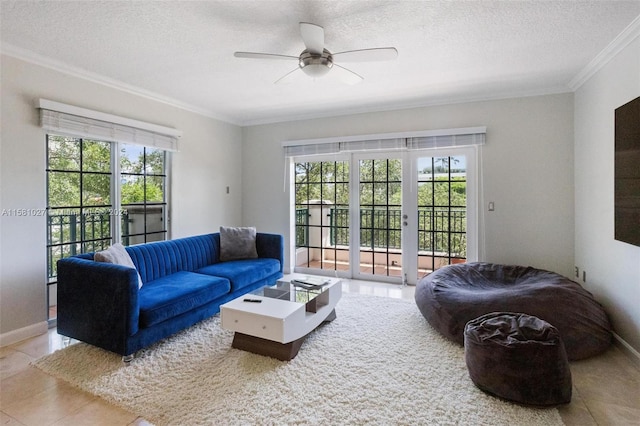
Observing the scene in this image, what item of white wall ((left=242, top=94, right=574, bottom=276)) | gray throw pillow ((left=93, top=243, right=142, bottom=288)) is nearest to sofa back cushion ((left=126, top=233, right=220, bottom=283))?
gray throw pillow ((left=93, top=243, right=142, bottom=288))

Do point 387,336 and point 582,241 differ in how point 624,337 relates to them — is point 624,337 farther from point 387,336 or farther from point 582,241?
point 387,336

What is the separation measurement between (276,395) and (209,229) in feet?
11.1

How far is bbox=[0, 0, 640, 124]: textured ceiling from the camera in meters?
2.16

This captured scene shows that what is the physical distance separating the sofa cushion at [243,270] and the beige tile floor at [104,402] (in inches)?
59.3

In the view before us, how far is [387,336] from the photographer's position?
9.29 ft

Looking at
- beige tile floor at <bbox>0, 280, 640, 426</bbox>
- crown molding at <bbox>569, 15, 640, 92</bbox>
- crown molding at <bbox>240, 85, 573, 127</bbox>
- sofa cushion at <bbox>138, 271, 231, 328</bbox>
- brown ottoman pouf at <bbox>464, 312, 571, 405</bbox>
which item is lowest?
beige tile floor at <bbox>0, 280, 640, 426</bbox>

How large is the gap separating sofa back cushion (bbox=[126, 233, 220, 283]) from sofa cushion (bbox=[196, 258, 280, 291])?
180mm

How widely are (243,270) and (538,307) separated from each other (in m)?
2.84

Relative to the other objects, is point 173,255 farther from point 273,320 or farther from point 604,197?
point 604,197

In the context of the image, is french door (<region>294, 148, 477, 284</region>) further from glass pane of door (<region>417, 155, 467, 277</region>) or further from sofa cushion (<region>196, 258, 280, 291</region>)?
sofa cushion (<region>196, 258, 280, 291</region>)

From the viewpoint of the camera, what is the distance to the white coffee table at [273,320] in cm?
233

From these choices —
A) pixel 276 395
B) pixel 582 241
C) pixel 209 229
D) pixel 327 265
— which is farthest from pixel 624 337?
pixel 209 229

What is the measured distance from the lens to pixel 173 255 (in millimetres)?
3506

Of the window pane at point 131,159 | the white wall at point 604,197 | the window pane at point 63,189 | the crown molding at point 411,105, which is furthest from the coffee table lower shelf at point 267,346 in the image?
the crown molding at point 411,105
